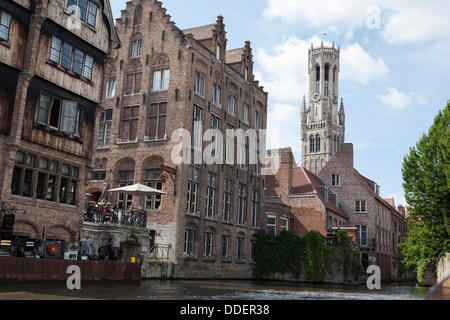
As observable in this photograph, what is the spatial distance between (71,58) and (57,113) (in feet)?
9.59

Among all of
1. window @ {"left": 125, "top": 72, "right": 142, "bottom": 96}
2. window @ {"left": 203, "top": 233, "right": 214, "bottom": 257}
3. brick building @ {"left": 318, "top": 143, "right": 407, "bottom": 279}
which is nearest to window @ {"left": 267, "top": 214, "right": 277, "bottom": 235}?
window @ {"left": 203, "top": 233, "right": 214, "bottom": 257}

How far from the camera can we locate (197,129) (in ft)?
112

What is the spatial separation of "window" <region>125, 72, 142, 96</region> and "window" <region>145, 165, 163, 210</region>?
5938 mm

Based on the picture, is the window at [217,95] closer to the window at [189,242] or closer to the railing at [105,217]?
the window at [189,242]

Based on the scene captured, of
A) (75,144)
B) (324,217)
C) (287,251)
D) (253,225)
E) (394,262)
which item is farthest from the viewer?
(394,262)

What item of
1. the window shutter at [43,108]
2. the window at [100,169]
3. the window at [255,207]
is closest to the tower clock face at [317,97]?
the window at [255,207]

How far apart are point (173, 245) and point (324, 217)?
67.5 ft

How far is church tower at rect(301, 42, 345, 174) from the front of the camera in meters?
145

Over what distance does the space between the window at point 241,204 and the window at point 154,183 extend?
904 centimetres

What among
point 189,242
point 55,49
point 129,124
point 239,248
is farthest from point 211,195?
point 55,49

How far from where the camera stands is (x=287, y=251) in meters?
39.0

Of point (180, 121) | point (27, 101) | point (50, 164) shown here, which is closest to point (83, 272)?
point (50, 164)

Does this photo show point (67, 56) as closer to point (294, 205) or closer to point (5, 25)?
point (5, 25)
